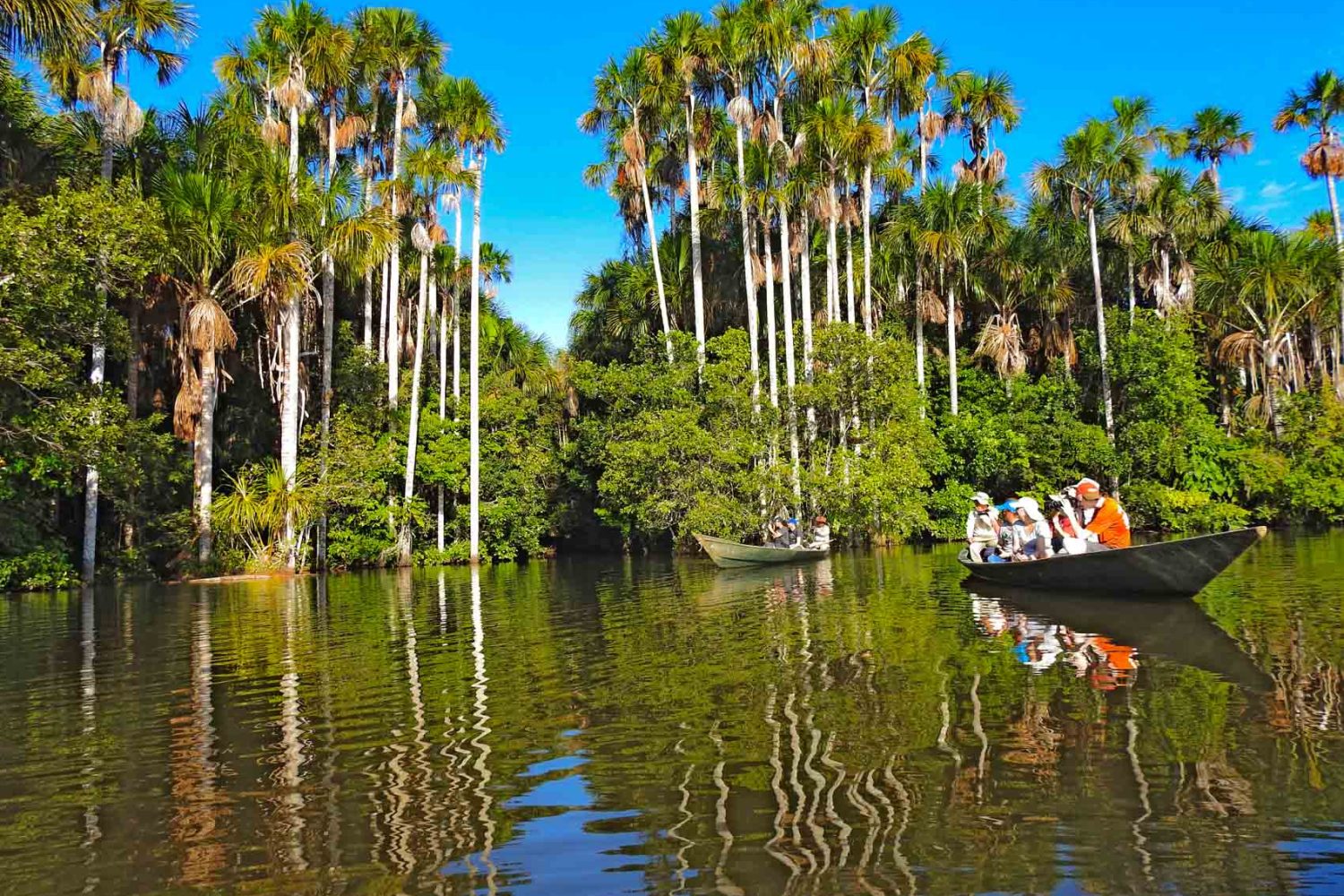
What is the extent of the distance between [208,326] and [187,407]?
3.63 metres

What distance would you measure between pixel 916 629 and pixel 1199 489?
28.9 m

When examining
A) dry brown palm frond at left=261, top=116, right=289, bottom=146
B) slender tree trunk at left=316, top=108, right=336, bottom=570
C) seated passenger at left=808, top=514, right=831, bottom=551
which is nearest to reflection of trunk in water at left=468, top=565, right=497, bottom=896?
seated passenger at left=808, top=514, right=831, bottom=551

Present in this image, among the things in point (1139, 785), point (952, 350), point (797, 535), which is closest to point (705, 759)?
point (1139, 785)

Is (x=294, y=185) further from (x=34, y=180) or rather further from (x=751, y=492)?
(x=751, y=492)

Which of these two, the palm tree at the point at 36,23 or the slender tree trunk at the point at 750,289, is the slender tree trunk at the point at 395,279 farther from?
the palm tree at the point at 36,23

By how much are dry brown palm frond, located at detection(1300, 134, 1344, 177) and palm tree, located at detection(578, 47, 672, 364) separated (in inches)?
1131

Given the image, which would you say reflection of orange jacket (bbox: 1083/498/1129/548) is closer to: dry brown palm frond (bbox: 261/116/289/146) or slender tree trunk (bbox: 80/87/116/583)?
slender tree trunk (bbox: 80/87/116/583)

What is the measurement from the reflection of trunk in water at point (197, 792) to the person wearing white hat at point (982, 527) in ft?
45.4

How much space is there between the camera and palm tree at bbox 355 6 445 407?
31.6 meters

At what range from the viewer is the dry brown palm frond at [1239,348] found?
35.9 metres

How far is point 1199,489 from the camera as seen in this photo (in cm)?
3375

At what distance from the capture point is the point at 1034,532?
51.8ft

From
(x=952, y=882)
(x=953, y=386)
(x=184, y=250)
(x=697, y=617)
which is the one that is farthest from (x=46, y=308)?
(x=953, y=386)

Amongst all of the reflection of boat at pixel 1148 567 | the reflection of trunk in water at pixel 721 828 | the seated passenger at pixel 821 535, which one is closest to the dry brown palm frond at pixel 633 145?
the seated passenger at pixel 821 535
